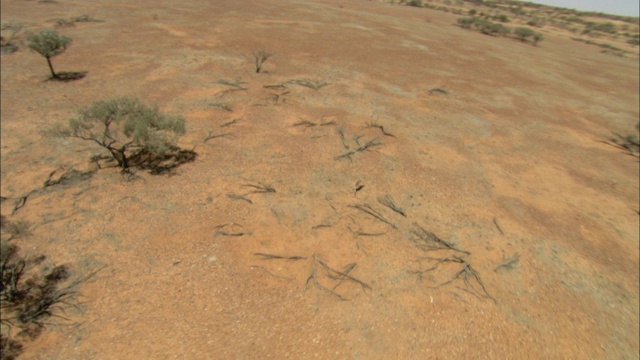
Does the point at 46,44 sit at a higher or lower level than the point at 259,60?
higher

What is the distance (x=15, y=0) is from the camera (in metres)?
22.5

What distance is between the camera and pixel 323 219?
21.3ft

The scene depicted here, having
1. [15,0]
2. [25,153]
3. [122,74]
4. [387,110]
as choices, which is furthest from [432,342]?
[15,0]

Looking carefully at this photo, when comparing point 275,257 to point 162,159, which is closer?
point 275,257

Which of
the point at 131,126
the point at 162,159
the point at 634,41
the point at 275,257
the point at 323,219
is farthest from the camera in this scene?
the point at 634,41

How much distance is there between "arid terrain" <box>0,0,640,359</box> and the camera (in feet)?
15.2

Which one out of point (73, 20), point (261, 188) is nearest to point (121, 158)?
point (261, 188)

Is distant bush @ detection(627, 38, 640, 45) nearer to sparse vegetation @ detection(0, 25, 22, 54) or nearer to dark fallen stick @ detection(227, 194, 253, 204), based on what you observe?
dark fallen stick @ detection(227, 194, 253, 204)

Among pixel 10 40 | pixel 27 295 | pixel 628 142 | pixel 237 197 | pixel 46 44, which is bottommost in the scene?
pixel 27 295

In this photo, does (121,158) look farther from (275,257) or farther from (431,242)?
(431,242)

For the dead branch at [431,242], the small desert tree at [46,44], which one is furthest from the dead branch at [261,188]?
the small desert tree at [46,44]

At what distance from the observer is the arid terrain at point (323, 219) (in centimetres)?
463

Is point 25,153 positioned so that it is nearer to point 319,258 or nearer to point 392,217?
point 319,258

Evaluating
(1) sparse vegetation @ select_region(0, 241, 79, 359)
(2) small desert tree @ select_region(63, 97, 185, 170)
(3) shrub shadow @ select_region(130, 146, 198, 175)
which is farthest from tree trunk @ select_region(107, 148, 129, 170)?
(1) sparse vegetation @ select_region(0, 241, 79, 359)
